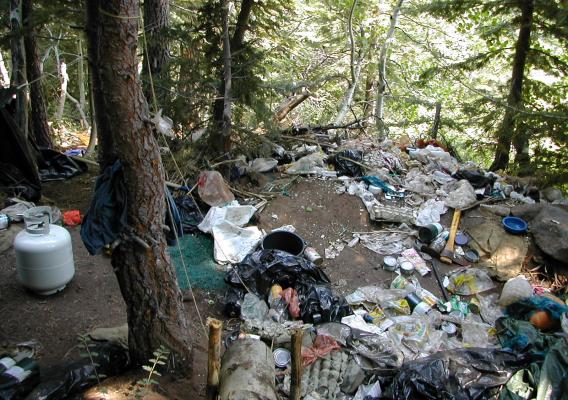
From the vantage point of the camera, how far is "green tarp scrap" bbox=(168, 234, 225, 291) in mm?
5075

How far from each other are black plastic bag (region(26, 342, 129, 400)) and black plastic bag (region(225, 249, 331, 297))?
5.76ft

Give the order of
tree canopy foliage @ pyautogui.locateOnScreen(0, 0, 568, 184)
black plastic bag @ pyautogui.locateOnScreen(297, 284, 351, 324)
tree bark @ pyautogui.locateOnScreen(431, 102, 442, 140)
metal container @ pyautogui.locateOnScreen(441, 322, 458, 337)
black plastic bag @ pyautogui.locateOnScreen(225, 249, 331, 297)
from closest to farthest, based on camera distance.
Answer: black plastic bag @ pyautogui.locateOnScreen(297, 284, 351, 324)
metal container @ pyautogui.locateOnScreen(441, 322, 458, 337)
black plastic bag @ pyautogui.locateOnScreen(225, 249, 331, 297)
tree canopy foliage @ pyautogui.locateOnScreen(0, 0, 568, 184)
tree bark @ pyautogui.locateOnScreen(431, 102, 442, 140)

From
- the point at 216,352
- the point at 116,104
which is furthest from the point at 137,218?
the point at 216,352

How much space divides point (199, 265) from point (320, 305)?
5.68ft

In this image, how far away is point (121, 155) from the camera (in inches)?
104

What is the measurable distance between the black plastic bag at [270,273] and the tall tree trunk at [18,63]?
4.00m

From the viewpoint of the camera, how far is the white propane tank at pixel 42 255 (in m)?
4.14

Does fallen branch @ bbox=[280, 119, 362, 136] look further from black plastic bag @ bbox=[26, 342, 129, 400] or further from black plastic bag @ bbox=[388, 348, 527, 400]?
black plastic bag @ bbox=[26, 342, 129, 400]

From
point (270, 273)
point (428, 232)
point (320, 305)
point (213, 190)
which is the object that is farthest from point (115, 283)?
point (428, 232)

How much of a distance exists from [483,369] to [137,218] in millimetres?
3204

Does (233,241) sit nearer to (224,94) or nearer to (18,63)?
(224,94)

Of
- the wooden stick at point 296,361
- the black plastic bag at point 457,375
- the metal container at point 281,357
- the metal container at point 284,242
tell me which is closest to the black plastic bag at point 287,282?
the metal container at point 284,242

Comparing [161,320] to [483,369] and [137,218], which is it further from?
[483,369]

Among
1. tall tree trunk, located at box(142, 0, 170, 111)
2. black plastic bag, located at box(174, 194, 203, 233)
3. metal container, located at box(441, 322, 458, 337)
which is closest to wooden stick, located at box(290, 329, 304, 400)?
metal container, located at box(441, 322, 458, 337)
